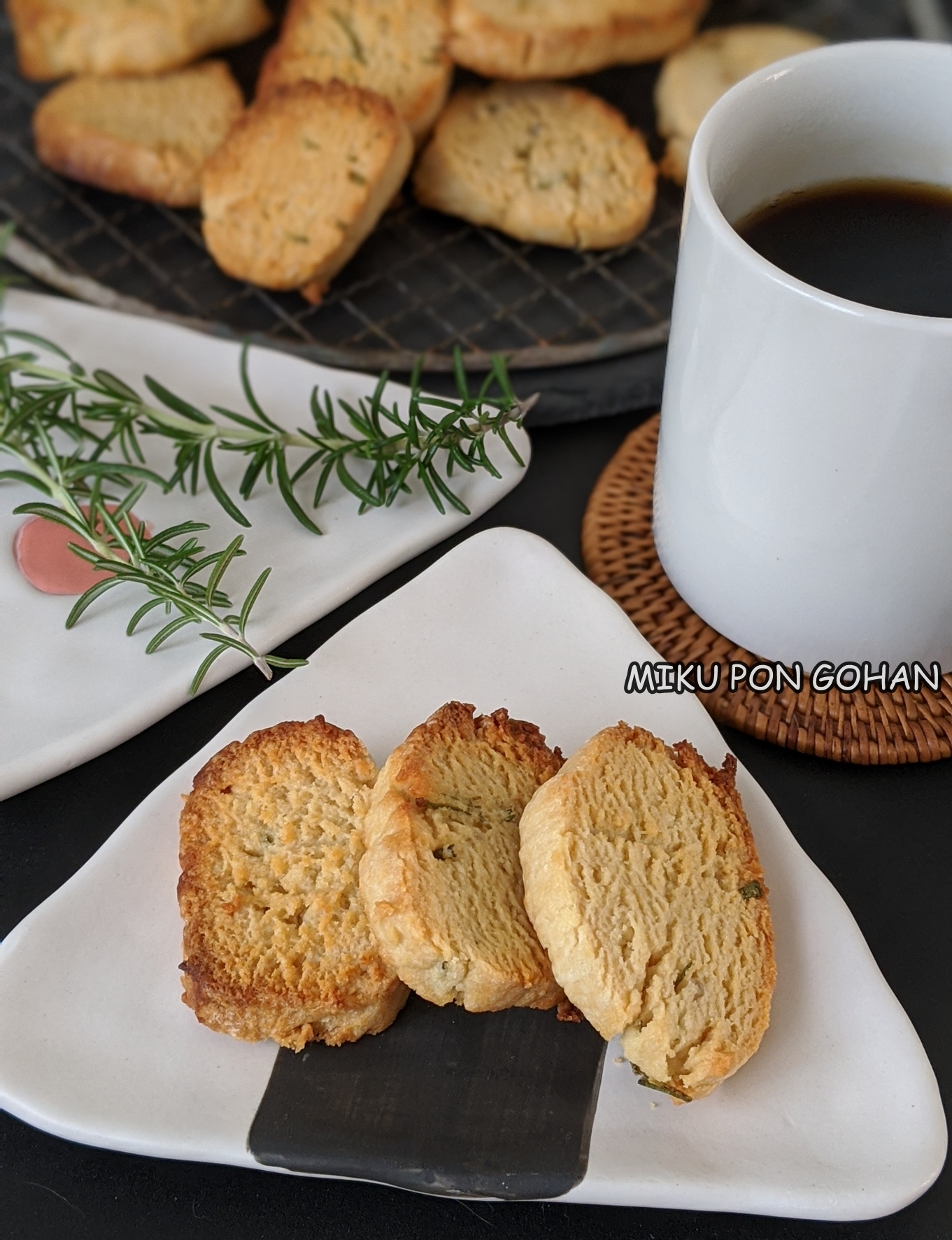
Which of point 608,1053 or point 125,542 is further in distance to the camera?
point 125,542

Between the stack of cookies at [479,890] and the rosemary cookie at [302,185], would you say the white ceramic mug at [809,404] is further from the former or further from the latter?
the rosemary cookie at [302,185]

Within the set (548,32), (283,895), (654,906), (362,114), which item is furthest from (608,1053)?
(548,32)

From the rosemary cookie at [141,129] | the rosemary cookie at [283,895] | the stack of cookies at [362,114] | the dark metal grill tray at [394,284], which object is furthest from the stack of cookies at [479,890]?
the rosemary cookie at [141,129]

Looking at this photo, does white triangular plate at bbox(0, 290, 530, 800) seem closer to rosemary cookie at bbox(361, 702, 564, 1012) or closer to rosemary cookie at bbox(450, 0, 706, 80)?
rosemary cookie at bbox(361, 702, 564, 1012)

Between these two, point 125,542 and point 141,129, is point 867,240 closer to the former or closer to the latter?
point 125,542

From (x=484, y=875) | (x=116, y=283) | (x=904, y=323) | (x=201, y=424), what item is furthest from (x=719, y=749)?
(x=116, y=283)

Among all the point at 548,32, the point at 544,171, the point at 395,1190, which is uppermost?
the point at 548,32
